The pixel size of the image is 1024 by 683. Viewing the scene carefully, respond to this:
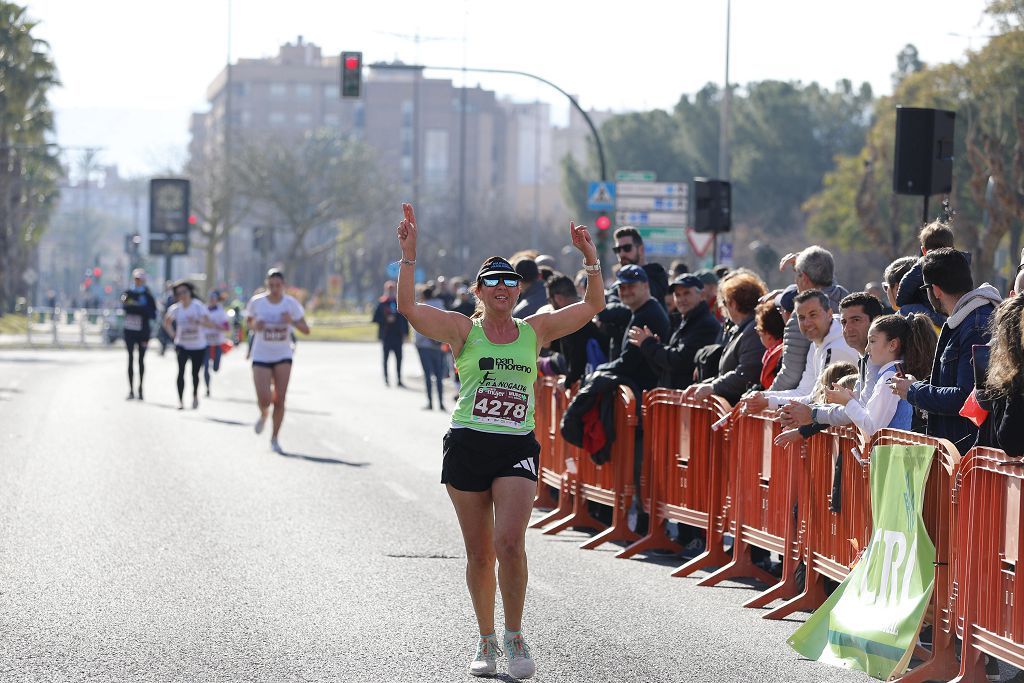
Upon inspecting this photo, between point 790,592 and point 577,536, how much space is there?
3.11 m

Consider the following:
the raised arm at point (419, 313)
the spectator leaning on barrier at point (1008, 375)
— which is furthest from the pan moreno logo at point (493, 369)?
the spectator leaning on barrier at point (1008, 375)

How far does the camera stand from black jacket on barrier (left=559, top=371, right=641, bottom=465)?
11.7 metres

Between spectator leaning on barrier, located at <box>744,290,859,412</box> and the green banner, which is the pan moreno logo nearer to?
the green banner

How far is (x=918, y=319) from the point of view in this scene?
8695 mm

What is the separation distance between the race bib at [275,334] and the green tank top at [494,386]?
11207 millimetres

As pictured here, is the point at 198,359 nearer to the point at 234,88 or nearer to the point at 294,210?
the point at 294,210

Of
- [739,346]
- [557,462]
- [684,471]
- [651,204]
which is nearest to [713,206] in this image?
[651,204]

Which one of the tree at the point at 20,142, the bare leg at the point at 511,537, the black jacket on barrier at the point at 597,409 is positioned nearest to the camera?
the bare leg at the point at 511,537

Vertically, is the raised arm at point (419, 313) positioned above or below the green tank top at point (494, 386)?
above

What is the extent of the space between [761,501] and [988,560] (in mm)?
2995

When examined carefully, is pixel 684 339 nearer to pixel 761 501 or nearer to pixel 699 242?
pixel 761 501

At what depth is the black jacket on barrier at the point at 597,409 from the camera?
11688 millimetres

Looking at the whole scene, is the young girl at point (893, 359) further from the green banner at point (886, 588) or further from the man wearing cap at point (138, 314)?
the man wearing cap at point (138, 314)

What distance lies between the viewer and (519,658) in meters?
7.25
